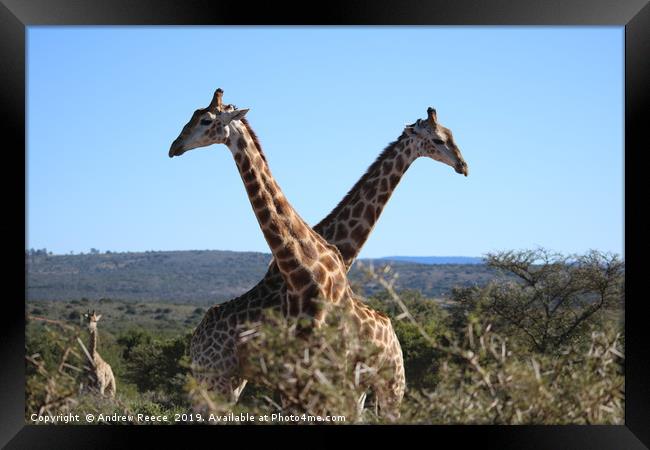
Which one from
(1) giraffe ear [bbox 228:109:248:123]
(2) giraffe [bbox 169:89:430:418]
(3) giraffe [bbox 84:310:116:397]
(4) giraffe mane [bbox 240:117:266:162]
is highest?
(1) giraffe ear [bbox 228:109:248:123]

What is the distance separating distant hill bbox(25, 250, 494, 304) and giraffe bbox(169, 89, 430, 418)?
632 inches

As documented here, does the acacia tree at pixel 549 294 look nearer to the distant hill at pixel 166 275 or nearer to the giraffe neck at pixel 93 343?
the giraffe neck at pixel 93 343

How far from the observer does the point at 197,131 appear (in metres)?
5.77

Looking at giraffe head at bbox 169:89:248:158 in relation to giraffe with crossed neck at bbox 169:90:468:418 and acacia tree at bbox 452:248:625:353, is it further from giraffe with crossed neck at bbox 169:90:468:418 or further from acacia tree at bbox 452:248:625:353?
acacia tree at bbox 452:248:625:353

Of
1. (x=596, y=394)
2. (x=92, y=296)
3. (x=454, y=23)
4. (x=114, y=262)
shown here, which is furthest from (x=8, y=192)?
(x=114, y=262)

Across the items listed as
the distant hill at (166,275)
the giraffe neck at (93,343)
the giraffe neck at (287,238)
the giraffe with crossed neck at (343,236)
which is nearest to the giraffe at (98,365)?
the giraffe neck at (93,343)

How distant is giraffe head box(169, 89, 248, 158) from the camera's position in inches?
227

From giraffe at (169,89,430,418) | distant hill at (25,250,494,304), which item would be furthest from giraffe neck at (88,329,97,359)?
distant hill at (25,250,494,304)

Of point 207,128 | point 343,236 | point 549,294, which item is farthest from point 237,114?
point 549,294

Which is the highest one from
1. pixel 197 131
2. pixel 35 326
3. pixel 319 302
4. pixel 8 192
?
pixel 197 131

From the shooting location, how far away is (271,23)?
18.6 ft

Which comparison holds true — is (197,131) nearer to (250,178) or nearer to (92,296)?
(250,178)

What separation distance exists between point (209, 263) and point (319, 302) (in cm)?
2031

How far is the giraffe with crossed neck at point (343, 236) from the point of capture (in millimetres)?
5797
